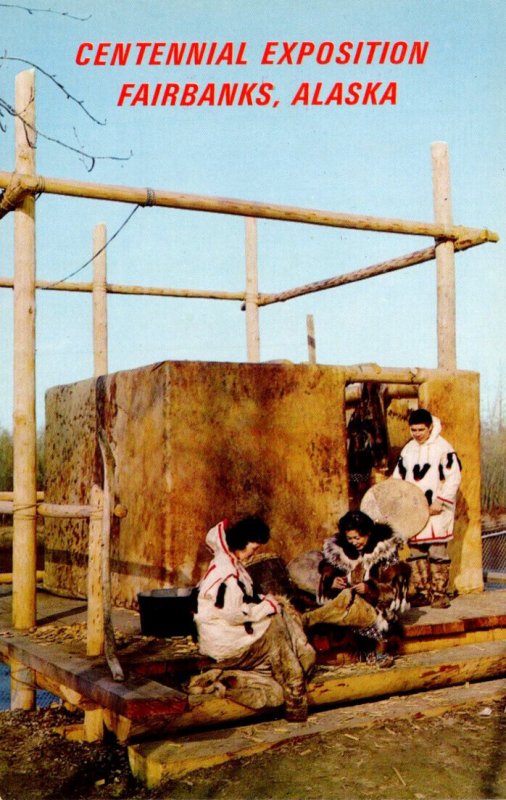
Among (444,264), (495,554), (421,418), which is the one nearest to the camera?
(421,418)

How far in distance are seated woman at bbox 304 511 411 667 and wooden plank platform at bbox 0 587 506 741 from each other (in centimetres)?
26

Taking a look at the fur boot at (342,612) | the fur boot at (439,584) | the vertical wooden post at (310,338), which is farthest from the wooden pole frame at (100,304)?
the fur boot at (342,612)

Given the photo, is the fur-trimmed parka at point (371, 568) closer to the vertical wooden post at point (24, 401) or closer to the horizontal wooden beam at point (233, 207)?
the vertical wooden post at point (24, 401)

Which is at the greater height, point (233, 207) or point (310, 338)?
point (233, 207)

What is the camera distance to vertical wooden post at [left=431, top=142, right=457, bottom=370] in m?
9.62

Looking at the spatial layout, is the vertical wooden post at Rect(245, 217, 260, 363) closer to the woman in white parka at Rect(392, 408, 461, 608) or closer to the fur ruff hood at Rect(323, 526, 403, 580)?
the woman in white parka at Rect(392, 408, 461, 608)

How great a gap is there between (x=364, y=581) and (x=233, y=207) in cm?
338

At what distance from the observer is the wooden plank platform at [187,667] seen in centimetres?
538

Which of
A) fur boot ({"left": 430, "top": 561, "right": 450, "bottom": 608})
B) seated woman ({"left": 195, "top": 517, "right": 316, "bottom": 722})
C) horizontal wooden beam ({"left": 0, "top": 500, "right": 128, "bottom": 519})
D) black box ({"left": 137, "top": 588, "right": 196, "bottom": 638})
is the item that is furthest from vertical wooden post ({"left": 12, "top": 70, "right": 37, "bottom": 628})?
fur boot ({"left": 430, "top": 561, "right": 450, "bottom": 608})

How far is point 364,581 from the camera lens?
6.86 meters

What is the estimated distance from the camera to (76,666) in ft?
19.8

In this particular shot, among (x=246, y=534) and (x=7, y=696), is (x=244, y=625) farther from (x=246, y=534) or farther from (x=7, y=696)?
(x=7, y=696)

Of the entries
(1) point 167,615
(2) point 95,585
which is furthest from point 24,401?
(1) point 167,615

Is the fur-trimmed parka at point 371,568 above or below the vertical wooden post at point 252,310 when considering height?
below
